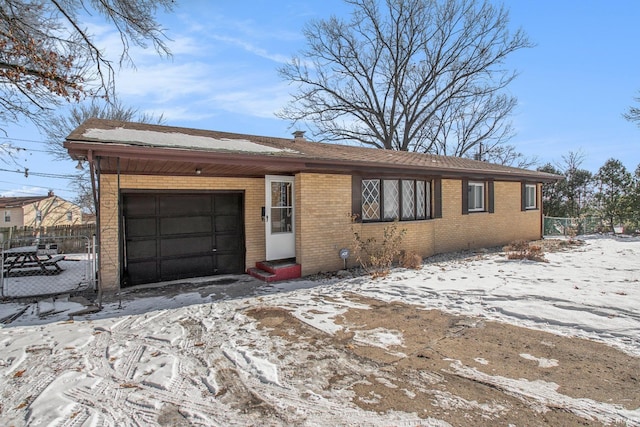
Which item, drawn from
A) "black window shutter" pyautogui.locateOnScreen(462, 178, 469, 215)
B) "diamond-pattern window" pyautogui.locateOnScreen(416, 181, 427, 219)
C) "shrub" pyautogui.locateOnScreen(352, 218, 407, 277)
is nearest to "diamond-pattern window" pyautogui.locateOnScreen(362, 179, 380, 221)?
"shrub" pyautogui.locateOnScreen(352, 218, 407, 277)

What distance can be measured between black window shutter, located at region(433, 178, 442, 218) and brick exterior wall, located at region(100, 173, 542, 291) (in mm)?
240

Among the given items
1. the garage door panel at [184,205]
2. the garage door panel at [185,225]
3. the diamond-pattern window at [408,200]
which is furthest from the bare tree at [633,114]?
the garage door panel at [185,225]

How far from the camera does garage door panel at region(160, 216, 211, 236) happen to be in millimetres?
7984

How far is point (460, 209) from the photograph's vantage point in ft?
38.2

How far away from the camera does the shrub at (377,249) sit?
8.47 metres

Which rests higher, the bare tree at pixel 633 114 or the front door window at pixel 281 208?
the bare tree at pixel 633 114

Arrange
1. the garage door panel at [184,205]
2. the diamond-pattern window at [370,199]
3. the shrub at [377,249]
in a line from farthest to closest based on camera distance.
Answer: the diamond-pattern window at [370,199] < the shrub at [377,249] < the garage door panel at [184,205]

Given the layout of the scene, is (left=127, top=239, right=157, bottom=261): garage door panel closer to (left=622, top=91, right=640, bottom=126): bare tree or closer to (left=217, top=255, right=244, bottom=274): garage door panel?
(left=217, top=255, right=244, bottom=274): garage door panel

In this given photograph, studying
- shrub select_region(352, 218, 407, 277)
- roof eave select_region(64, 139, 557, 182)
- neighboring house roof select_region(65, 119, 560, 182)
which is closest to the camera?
roof eave select_region(64, 139, 557, 182)

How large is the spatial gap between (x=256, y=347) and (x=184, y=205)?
515 cm

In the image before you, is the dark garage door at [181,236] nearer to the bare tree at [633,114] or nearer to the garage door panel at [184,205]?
the garage door panel at [184,205]

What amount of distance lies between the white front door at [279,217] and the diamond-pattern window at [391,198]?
2.66m

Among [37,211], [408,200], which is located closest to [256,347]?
[408,200]

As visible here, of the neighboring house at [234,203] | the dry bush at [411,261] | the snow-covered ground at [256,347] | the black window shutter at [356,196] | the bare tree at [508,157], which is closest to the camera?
the snow-covered ground at [256,347]
